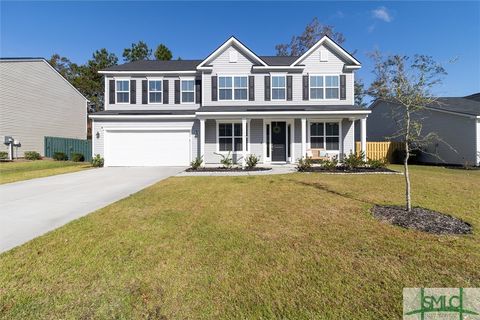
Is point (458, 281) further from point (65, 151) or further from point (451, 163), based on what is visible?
point (65, 151)

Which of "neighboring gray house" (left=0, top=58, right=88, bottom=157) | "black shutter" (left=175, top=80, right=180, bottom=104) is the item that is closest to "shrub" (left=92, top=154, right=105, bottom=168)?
"black shutter" (left=175, top=80, right=180, bottom=104)

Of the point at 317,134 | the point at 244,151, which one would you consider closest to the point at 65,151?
the point at 244,151

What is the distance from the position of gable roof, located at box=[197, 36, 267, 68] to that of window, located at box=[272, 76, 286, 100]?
1.24 metres

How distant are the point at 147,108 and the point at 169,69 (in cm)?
311

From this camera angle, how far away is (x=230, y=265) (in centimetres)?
316

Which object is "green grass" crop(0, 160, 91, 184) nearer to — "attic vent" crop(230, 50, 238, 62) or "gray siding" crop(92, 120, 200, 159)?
"gray siding" crop(92, 120, 200, 159)

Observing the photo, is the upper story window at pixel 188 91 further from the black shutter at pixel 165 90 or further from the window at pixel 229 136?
the window at pixel 229 136

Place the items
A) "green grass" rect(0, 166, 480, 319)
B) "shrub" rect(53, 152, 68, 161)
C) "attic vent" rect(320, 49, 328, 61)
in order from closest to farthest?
1. "green grass" rect(0, 166, 480, 319)
2. "attic vent" rect(320, 49, 328, 61)
3. "shrub" rect(53, 152, 68, 161)

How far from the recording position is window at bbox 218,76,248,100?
52.6 ft

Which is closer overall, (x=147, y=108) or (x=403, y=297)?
(x=403, y=297)

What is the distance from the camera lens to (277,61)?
56.0 feet

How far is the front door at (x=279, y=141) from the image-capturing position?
15.8 m

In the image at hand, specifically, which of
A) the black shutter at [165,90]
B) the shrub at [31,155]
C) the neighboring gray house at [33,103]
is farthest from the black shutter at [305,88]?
the neighboring gray house at [33,103]

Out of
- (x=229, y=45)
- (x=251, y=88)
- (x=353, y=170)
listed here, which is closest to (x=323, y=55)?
(x=251, y=88)
